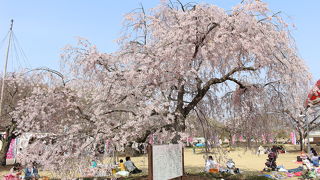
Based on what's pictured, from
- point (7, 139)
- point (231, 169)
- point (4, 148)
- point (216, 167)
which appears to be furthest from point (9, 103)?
point (231, 169)

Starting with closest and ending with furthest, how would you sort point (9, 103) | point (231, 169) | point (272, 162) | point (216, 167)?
point (216, 167)
point (231, 169)
point (272, 162)
point (9, 103)

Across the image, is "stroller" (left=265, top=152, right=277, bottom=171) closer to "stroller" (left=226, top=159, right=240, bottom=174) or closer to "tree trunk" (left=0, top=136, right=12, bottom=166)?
"stroller" (left=226, top=159, right=240, bottom=174)

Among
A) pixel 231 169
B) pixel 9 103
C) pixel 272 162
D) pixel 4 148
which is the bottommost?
pixel 231 169

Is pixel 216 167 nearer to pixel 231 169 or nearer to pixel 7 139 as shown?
pixel 231 169

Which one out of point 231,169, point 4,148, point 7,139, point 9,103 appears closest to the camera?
point 231,169

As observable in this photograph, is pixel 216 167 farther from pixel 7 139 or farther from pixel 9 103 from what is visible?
pixel 9 103

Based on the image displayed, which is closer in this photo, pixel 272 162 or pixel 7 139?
pixel 272 162

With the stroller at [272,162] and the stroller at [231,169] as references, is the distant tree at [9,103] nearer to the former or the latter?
the stroller at [231,169]

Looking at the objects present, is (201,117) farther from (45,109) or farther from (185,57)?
(45,109)

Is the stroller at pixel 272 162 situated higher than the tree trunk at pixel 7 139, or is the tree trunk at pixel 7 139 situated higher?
the tree trunk at pixel 7 139

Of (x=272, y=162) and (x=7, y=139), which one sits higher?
(x=7, y=139)

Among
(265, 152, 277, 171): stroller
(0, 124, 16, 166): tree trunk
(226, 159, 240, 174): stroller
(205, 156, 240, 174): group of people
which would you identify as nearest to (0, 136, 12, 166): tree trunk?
(0, 124, 16, 166): tree trunk

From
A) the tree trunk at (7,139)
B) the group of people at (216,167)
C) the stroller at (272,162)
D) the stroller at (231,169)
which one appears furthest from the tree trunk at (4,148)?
the stroller at (272,162)

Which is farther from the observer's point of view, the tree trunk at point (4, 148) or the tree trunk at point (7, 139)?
the tree trunk at point (4, 148)
